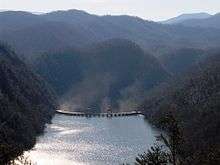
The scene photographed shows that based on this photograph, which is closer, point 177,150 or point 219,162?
point 177,150

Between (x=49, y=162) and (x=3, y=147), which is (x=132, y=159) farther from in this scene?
(x=3, y=147)

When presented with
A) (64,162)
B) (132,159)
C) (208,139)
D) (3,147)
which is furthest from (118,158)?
(3,147)

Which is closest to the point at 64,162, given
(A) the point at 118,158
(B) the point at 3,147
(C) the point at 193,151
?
(A) the point at 118,158

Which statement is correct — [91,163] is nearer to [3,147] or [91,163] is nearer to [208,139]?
[208,139]

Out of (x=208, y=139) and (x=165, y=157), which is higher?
(x=165, y=157)

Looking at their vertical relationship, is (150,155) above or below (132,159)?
above

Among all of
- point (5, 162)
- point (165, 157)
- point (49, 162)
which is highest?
point (165, 157)

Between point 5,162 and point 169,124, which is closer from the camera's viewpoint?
point 169,124

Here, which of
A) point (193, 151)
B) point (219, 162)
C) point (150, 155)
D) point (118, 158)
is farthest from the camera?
point (118, 158)

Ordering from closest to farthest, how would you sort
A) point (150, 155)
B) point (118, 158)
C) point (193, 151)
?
1. point (150, 155)
2. point (193, 151)
3. point (118, 158)
